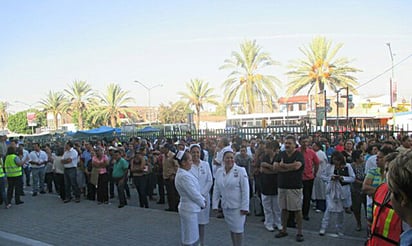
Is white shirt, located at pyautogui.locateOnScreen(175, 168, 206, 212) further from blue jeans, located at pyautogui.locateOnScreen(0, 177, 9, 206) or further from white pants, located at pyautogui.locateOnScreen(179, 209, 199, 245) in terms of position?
blue jeans, located at pyautogui.locateOnScreen(0, 177, 9, 206)

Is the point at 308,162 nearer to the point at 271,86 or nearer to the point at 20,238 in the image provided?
the point at 20,238

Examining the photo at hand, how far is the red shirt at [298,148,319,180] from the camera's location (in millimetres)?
8578

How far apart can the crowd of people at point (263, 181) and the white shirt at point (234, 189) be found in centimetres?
2

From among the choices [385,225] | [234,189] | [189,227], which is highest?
[385,225]

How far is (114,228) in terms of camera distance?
862cm

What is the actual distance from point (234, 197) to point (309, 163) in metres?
3.27

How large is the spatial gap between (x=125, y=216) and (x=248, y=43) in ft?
86.6

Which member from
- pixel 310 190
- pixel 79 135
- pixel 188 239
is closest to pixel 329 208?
pixel 310 190

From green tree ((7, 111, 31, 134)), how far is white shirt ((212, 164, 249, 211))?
82.3 metres

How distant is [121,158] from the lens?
11.1 m

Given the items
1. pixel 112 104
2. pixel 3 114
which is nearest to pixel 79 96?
pixel 112 104

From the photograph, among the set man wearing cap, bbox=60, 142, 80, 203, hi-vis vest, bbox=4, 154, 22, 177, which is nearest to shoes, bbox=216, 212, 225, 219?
man wearing cap, bbox=60, 142, 80, 203

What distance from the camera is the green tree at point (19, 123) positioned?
80.1 m

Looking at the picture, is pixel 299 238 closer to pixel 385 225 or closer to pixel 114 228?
pixel 385 225
